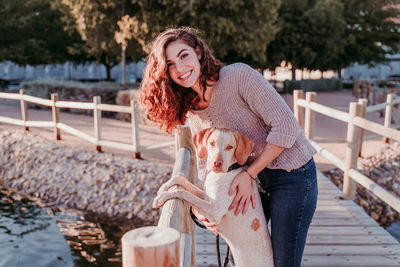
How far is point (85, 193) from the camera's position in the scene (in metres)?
8.08

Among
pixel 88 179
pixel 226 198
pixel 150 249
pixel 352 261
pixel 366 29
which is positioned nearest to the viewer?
pixel 150 249

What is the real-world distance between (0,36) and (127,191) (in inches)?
728

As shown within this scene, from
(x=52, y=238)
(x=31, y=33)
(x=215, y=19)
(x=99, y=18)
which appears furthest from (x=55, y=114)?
(x=31, y=33)

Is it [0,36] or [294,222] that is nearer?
[294,222]

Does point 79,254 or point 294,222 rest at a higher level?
point 294,222

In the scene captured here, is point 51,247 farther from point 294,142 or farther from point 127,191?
point 294,142

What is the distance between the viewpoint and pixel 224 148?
1965mm

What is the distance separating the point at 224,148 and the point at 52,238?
5.37 meters

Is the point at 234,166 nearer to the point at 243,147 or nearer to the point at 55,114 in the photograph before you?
the point at 243,147

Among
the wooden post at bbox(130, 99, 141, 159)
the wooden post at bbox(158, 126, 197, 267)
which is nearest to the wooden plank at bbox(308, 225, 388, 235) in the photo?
the wooden post at bbox(158, 126, 197, 267)

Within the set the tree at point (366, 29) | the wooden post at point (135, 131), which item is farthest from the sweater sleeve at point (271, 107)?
the tree at point (366, 29)

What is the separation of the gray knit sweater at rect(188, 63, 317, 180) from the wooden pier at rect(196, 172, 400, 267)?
70.9 inches

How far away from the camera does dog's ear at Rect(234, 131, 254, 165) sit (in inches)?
79.1

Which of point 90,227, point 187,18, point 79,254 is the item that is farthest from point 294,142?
point 187,18
